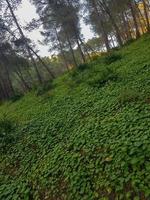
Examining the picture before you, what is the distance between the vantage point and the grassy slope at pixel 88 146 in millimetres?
4930

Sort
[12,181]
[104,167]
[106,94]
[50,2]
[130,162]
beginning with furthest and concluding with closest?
[50,2], [106,94], [12,181], [104,167], [130,162]

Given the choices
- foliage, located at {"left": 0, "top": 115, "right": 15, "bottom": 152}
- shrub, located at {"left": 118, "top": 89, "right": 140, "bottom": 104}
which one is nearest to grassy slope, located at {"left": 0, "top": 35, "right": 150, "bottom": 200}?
shrub, located at {"left": 118, "top": 89, "right": 140, "bottom": 104}

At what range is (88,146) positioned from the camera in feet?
20.4

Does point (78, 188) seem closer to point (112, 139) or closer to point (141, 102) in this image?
point (112, 139)

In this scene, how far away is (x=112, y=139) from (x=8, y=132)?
4744mm

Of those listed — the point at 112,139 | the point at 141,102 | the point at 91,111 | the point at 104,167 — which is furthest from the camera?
the point at 91,111

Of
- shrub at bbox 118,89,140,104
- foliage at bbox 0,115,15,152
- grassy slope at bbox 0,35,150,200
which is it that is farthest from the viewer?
foliage at bbox 0,115,15,152

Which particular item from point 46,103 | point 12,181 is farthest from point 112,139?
point 46,103

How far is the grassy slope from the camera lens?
493 centimetres

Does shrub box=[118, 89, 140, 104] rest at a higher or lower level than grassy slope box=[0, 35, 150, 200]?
higher

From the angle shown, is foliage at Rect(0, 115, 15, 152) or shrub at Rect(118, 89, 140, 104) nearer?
shrub at Rect(118, 89, 140, 104)

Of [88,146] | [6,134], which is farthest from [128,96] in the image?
[6,134]

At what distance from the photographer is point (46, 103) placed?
11.2 meters

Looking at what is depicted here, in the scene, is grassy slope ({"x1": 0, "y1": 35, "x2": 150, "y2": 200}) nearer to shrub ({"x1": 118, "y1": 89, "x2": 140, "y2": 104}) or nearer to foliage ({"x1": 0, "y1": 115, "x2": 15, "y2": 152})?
shrub ({"x1": 118, "y1": 89, "x2": 140, "y2": 104})
